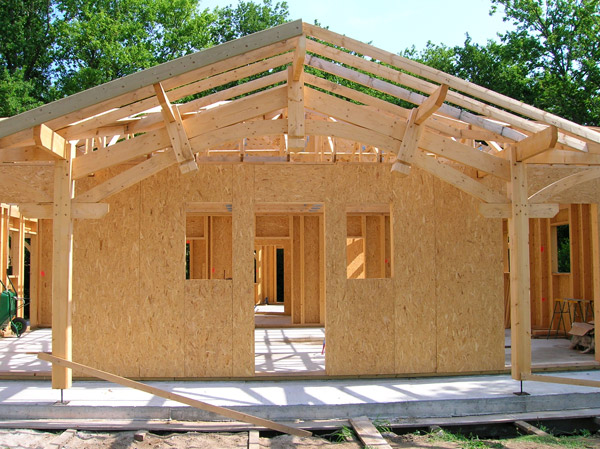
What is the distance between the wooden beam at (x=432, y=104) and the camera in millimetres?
5551

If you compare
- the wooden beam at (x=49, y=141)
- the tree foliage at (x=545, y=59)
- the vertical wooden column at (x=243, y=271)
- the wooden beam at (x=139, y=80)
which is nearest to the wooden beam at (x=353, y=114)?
the wooden beam at (x=139, y=80)

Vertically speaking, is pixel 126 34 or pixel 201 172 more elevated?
pixel 126 34

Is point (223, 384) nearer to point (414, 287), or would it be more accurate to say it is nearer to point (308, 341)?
point (414, 287)

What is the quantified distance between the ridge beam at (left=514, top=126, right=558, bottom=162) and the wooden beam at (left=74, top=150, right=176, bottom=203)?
4.15 meters

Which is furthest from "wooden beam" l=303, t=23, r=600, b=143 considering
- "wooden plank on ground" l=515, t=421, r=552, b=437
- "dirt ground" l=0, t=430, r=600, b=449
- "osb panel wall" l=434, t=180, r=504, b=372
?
"dirt ground" l=0, t=430, r=600, b=449

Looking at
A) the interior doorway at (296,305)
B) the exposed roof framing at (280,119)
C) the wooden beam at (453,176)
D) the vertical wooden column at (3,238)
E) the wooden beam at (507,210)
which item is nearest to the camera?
the exposed roof framing at (280,119)

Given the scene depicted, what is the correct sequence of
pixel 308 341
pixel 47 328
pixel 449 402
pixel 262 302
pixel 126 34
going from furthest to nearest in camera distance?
pixel 126 34
pixel 262 302
pixel 47 328
pixel 308 341
pixel 449 402

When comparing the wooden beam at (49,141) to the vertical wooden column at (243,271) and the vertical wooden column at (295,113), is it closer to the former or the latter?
the vertical wooden column at (243,271)

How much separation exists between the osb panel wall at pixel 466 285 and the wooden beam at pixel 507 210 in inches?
47.9

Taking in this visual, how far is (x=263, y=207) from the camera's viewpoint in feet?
39.5

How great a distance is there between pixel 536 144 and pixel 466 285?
8.05 ft

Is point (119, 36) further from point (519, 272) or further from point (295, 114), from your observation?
point (519, 272)

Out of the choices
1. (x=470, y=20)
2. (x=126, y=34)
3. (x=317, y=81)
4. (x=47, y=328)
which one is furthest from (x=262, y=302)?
(x=470, y=20)

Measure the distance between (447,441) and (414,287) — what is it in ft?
8.68
